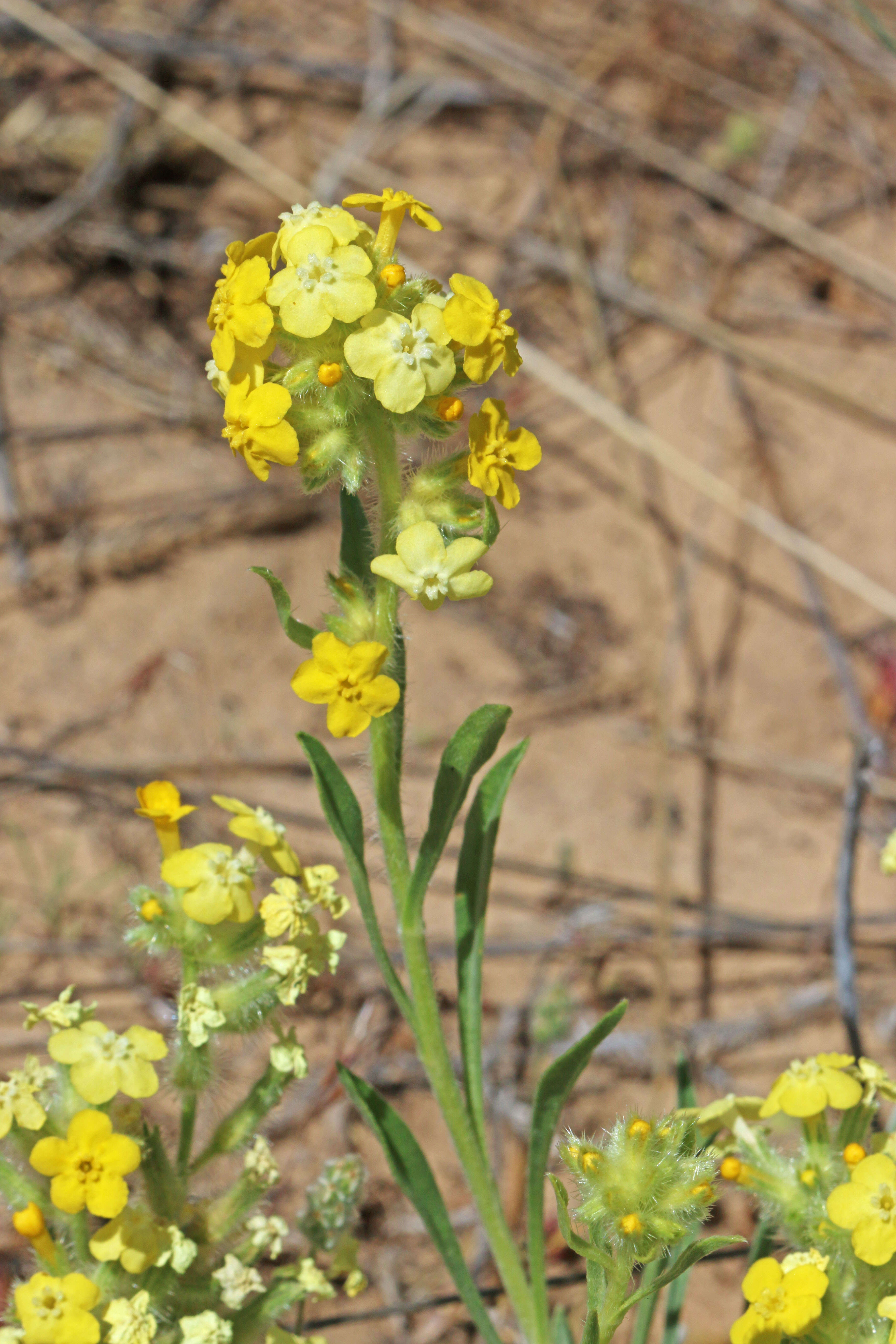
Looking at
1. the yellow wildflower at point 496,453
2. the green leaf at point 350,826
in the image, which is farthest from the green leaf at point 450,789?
the yellow wildflower at point 496,453

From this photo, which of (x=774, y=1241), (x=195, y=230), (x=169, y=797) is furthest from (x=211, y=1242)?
(x=195, y=230)

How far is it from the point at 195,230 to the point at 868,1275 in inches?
166

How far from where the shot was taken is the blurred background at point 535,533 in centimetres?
328

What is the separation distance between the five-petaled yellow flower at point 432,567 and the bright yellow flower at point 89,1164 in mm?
756

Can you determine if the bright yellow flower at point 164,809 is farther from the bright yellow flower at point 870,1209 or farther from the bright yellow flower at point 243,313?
the bright yellow flower at point 870,1209

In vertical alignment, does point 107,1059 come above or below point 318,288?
below

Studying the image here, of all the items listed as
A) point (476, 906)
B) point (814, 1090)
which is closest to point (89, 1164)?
point (476, 906)

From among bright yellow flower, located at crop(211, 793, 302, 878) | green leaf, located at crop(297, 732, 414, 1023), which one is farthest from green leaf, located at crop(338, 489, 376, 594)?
bright yellow flower, located at crop(211, 793, 302, 878)

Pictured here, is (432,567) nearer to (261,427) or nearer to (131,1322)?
(261,427)

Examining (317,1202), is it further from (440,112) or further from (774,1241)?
(440,112)

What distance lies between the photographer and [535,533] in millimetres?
4418

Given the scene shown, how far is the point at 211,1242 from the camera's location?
1.69m

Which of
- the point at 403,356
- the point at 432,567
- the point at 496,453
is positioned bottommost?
the point at 432,567

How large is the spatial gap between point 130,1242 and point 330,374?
43.6 inches
